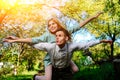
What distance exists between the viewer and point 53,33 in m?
5.93

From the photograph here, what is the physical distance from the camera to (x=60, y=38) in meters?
5.50

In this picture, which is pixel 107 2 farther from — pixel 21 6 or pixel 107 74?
pixel 107 74

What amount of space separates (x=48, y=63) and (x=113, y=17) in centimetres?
3415

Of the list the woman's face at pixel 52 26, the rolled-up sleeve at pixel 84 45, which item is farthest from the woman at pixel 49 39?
the rolled-up sleeve at pixel 84 45

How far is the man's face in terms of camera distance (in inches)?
217

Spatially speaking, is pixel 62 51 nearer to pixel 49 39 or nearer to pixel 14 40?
pixel 49 39

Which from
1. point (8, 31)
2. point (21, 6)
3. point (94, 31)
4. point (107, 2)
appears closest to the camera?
point (21, 6)

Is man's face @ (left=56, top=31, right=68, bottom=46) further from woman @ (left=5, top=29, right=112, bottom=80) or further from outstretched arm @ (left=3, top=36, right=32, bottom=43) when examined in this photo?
outstretched arm @ (left=3, top=36, right=32, bottom=43)

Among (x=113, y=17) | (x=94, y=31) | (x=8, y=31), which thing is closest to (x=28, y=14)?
(x=8, y=31)

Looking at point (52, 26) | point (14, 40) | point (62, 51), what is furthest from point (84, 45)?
point (14, 40)

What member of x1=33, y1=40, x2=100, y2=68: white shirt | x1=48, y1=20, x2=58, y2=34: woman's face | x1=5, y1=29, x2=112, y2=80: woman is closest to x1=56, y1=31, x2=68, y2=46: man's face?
x1=5, y1=29, x2=112, y2=80: woman

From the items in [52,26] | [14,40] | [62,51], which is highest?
[52,26]

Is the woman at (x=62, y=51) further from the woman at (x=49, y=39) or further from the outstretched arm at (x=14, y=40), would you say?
the outstretched arm at (x=14, y=40)

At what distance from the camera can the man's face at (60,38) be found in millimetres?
5503
